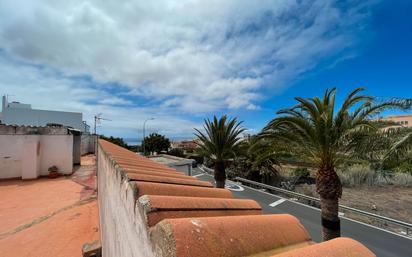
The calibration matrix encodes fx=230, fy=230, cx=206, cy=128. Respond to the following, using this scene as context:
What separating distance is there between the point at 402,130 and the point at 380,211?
25.4 ft

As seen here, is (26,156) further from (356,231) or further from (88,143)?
(356,231)

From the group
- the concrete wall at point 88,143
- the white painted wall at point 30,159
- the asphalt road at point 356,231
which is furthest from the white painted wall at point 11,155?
the asphalt road at point 356,231

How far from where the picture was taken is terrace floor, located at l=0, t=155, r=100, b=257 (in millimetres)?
6379

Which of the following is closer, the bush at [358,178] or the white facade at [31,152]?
the white facade at [31,152]

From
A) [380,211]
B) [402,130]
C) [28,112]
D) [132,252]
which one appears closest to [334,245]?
[132,252]

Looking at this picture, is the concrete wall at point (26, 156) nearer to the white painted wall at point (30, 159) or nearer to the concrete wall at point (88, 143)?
the white painted wall at point (30, 159)

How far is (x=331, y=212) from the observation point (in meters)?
8.55

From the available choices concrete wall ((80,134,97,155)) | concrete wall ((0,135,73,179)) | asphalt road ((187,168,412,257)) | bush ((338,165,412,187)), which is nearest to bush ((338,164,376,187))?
bush ((338,165,412,187))

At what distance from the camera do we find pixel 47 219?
8305 millimetres

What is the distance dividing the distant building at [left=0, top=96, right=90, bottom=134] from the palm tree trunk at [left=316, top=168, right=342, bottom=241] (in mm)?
34332

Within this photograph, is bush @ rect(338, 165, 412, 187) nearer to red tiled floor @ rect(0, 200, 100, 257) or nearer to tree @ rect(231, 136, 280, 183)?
tree @ rect(231, 136, 280, 183)

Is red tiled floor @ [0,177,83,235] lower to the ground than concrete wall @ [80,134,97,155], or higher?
lower

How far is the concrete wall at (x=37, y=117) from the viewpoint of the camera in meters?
36.8

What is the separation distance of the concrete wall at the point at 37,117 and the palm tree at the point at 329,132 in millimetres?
40140
